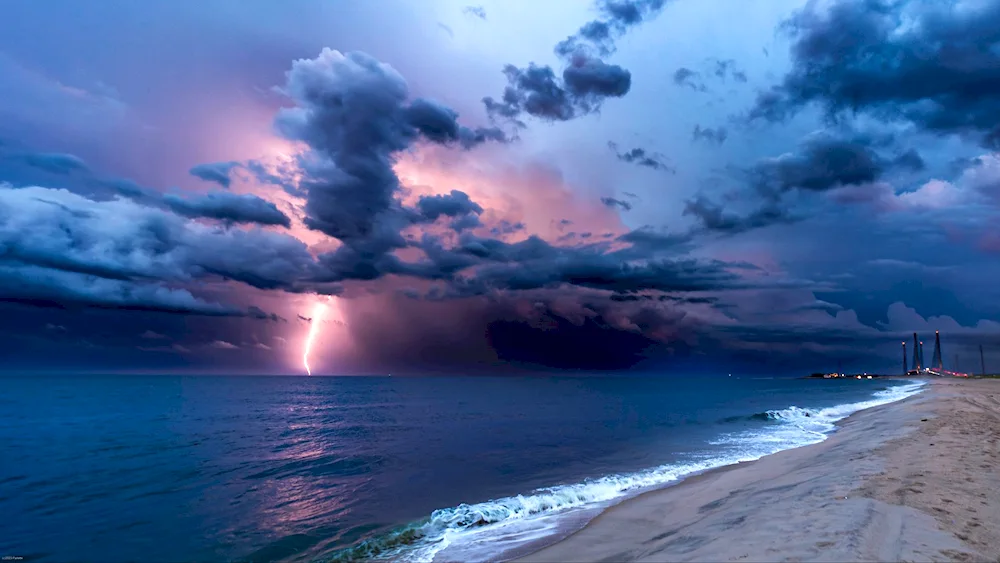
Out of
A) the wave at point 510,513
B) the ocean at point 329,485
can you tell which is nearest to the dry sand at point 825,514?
the wave at point 510,513

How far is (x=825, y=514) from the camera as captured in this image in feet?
32.9

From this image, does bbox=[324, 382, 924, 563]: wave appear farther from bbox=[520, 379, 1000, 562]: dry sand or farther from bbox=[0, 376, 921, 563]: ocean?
bbox=[520, 379, 1000, 562]: dry sand

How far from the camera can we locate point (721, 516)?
11750mm

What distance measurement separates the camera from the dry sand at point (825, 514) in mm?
8070

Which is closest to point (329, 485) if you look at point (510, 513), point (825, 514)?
point (510, 513)

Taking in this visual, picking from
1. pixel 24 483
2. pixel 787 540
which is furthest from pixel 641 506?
pixel 24 483

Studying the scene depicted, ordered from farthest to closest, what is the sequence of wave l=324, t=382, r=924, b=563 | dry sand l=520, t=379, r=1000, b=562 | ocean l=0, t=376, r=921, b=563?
ocean l=0, t=376, r=921, b=563, wave l=324, t=382, r=924, b=563, dry sand l=520, t=379, r=1000, b=562

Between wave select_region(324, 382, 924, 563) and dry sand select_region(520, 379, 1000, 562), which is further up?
dry sand select_region(520, 379, 1000, 562)

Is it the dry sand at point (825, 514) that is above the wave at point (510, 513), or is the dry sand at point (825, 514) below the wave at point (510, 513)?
above

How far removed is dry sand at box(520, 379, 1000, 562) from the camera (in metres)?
8.07

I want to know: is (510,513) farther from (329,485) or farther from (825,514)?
(329,485)

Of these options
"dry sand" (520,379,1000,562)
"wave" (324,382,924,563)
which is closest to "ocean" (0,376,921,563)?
"wave" (324,382,924,563)

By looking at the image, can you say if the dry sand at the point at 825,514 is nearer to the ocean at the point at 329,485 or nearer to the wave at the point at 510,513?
the wave at the point at 510,513

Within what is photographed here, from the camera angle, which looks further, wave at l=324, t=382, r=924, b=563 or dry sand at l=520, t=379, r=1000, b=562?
wave at l=324, t=382, r=924, b=563
